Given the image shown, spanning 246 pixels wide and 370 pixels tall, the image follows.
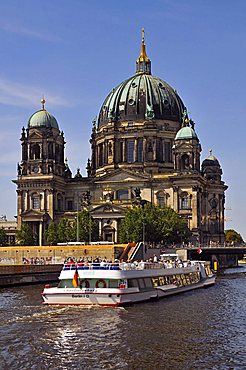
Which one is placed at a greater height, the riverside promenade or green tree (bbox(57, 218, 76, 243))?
green tree (bbox(57, 218, 76, 243))

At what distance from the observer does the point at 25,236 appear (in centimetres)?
14288

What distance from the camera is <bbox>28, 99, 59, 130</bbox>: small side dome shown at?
499 feet

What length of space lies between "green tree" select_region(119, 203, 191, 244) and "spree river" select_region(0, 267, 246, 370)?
2781 inches

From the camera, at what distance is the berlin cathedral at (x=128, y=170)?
477 ft

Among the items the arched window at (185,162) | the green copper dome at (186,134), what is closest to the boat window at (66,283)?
the arched window at (185,162)

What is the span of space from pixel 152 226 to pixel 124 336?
8996 centimetres

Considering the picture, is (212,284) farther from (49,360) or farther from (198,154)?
(198,154)

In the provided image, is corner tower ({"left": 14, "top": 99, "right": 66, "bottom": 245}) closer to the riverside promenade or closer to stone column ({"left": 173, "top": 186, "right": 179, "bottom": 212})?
stone column ({"left": 173, "top": 186, "right": 179, "bottom": 212})

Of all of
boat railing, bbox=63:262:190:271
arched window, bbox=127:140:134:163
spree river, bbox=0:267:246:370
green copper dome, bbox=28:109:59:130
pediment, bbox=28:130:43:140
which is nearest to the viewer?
spree river, bbox=0:267:246:370

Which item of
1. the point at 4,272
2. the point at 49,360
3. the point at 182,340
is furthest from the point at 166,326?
the point at 4,272

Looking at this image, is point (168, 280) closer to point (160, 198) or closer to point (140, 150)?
point (160, 198)

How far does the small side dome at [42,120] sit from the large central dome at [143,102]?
49.6 feet

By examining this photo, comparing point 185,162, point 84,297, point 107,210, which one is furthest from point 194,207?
point 84,297

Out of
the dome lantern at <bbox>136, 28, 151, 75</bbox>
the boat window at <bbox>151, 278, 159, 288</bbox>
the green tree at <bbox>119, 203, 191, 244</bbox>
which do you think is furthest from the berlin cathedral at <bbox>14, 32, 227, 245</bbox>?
the boat window at <bbox>151, 278, 159, 288</bbox>
